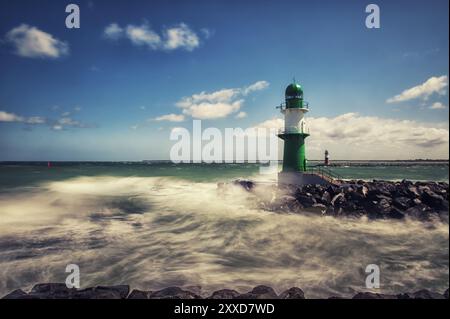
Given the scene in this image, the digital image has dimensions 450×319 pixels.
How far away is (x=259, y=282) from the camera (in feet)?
17.7

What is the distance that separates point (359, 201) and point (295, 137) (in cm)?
434

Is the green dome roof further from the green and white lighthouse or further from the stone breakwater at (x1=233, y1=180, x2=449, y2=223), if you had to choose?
the stone breakwater at (x1=233, y1=180, x2=449, y2=223)

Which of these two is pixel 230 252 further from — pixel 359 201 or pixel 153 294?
pixel 359 201

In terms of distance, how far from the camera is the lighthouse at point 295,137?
13.2 m

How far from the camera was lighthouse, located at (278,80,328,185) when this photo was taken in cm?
1316

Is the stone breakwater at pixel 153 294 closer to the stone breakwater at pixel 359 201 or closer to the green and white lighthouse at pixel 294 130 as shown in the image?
the stone breakwater at pixel 359 201

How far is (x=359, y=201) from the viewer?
33.4 feet

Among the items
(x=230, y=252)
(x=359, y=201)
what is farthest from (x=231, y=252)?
(x=359, y=201)

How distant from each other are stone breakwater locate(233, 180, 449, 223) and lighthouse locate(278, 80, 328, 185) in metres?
1.11

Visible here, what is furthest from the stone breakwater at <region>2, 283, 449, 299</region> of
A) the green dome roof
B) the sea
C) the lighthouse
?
the green dome roof

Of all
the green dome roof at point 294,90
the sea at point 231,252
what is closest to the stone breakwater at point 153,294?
the sea at point 231,252

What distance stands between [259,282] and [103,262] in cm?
361
